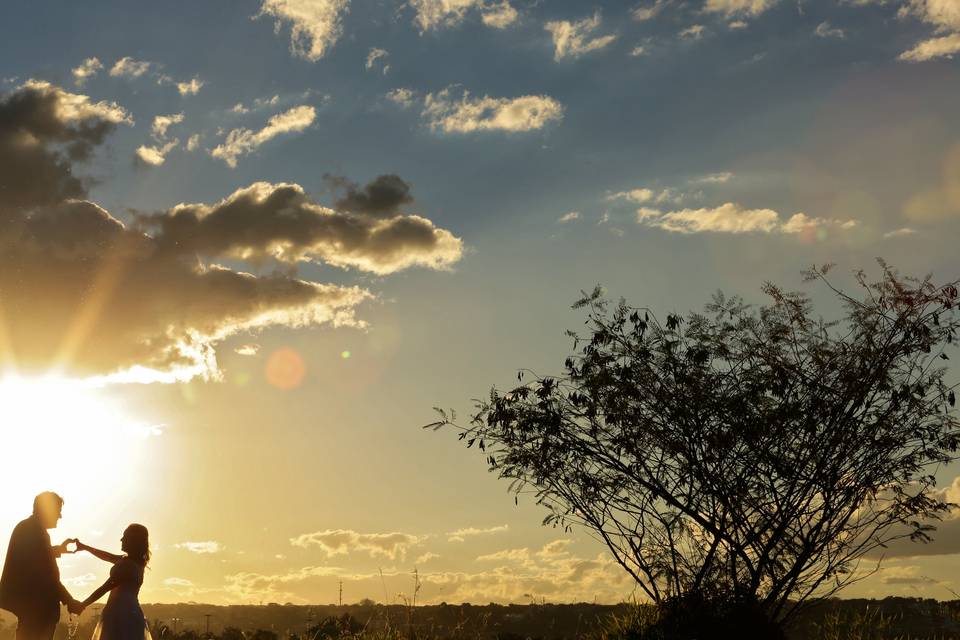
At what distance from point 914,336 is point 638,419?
18.5 feet

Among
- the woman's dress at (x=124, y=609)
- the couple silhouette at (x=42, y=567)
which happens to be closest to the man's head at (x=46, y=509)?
the couple silhouette at (x=42, y=567)

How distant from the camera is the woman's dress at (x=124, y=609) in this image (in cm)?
1307

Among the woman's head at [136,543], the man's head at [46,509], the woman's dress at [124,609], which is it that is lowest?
the woman's dress at [124,609]

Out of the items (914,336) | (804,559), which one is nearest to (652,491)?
(804,559)

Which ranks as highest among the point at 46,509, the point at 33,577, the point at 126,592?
the point at 46,509

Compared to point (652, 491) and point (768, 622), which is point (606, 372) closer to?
point (652, 491)

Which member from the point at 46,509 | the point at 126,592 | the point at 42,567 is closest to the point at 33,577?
the point at 42,567

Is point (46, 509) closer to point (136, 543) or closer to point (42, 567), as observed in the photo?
point (42, 567)

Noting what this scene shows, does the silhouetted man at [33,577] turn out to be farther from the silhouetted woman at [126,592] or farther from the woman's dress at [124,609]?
the woman's dress at [124,609]

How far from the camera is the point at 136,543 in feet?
44.8

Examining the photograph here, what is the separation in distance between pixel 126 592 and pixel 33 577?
181 cm

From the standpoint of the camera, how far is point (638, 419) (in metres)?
18.6

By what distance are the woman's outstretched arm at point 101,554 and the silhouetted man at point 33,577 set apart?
1.31 ft

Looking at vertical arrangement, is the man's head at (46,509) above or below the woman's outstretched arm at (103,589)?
above
